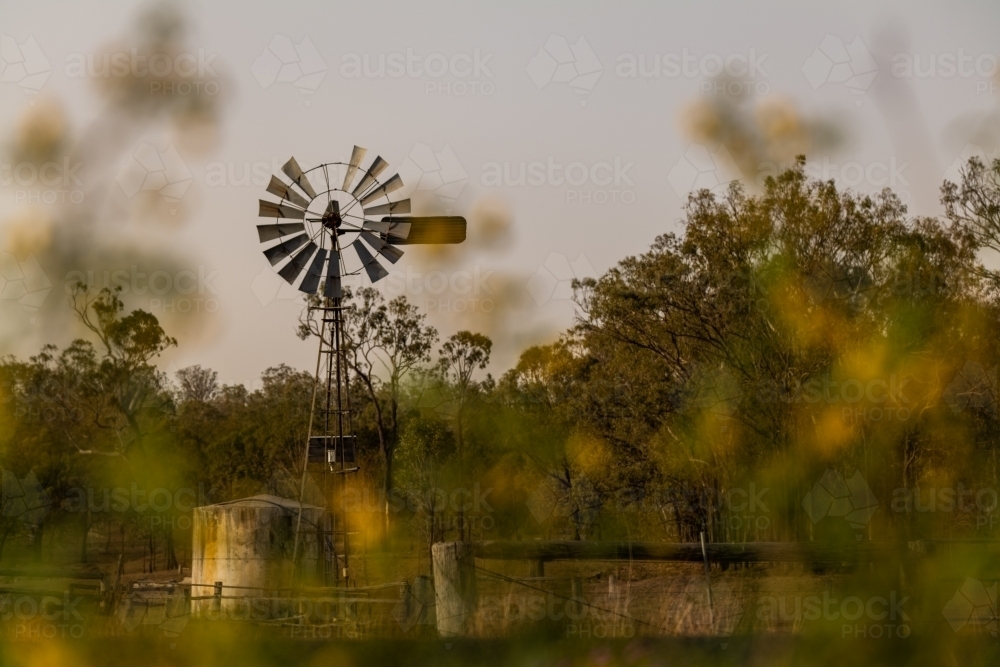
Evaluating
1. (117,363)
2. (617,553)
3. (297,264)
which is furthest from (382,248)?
(117,363)

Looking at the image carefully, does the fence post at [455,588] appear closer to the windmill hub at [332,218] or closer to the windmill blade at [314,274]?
the windmill blade at [314,274]

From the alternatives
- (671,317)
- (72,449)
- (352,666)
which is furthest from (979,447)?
(72,449)

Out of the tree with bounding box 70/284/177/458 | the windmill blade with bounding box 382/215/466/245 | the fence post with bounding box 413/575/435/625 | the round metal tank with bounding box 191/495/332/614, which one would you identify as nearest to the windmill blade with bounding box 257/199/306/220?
the windmill blade with bounding box 382/215/466/245

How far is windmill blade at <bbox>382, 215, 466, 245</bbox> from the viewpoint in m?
18.2

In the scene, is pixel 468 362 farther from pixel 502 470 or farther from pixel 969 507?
pixel 969 507

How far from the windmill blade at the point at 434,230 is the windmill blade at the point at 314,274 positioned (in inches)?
63.7

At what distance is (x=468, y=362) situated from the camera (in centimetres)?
4316

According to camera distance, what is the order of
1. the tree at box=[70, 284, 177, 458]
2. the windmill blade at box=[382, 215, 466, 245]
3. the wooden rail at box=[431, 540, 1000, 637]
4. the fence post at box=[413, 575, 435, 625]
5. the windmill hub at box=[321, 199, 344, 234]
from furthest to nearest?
the tree at box=[70, 284, 177, 458], the windmill hub at box=[321, 199, 344, 234], the windmill blade at box=[382, 215, 466, 245], the fence post at box=[413, 575, 435, 625], the wooden rail at box=[431, 540, 1000, 637]

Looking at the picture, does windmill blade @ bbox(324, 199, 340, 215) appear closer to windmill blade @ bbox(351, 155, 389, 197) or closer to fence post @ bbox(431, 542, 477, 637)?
windmill blade @ bbox(351, 155, 389, 197)

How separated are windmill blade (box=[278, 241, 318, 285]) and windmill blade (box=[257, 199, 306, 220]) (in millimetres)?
576

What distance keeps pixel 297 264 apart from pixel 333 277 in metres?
0.74

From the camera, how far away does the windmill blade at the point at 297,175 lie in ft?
69.1

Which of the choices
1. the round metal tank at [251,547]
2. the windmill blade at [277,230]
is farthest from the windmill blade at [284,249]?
the round metal tank at [251,547]

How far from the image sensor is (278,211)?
21.1m
